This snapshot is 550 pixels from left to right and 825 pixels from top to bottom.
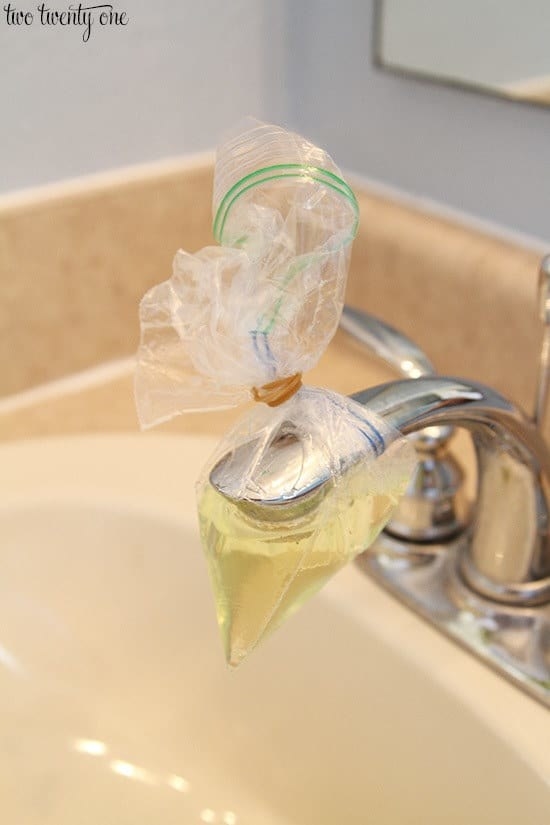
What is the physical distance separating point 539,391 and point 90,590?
11.4 inches

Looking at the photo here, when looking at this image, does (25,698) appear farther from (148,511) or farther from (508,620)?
(508,620)

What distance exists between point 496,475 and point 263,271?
0.18m

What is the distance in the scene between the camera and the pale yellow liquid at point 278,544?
1.09 ft

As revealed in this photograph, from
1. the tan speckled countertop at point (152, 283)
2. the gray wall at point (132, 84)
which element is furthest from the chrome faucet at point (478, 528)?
the gray wall at point (132, 84)

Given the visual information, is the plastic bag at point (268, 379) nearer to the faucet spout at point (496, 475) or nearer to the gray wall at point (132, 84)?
the faucet spout at point (496, 475)

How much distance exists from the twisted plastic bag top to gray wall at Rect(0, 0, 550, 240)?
0.92 ft

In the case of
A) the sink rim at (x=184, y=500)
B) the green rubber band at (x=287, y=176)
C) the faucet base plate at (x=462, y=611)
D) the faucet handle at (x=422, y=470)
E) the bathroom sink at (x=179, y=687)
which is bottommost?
the bathroom sink at (x=179, y=687)

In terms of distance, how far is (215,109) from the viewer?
66 centimetres

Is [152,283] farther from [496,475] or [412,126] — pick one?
[496,475]

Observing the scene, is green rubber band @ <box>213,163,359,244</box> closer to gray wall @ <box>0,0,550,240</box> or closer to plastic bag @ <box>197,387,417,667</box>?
plastic bag @ <box>197,387,417,667</box>

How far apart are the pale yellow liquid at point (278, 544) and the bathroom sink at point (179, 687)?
13cm

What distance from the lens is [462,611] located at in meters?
0.47

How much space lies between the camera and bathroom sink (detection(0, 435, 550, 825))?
45 centimetres

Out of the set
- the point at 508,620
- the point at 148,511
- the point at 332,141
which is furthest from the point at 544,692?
the point at 332,141
